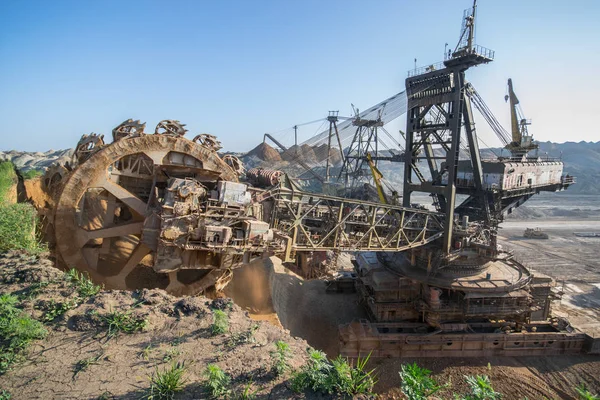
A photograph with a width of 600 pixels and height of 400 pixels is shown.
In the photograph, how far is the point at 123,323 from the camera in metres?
6.29

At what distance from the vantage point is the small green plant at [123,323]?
616 centimetres

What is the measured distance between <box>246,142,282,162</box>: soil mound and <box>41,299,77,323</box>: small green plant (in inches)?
1926

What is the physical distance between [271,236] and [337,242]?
351 cm

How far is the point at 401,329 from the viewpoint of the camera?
50.3 ft

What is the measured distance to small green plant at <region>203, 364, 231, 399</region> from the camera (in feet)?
15.3

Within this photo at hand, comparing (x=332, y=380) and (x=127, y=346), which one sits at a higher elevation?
(x=332, y=380)

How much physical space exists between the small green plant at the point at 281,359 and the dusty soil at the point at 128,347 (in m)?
0.14

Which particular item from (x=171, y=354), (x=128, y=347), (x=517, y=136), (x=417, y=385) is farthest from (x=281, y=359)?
(x=517, y=136)

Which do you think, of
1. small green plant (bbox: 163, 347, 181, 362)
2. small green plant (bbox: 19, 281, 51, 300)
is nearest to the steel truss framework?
small green plant (bbox: 163, 347, 181, 362)

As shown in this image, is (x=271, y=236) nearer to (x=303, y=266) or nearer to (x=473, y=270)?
(x=473, y=270)


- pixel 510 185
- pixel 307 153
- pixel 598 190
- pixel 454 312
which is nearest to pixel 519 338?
pixel 454 312

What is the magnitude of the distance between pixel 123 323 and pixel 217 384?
2.82m

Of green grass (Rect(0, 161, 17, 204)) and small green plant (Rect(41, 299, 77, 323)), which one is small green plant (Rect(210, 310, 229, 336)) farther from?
green grass (Rect(0, 161, 17, 204))

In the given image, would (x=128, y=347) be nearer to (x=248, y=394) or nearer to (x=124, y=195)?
(x=248, y=394)
